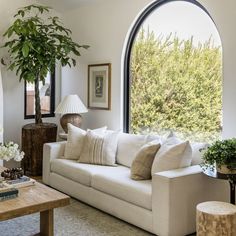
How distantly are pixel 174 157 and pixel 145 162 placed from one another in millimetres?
353

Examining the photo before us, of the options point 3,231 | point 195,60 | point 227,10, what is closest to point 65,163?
point 3,231

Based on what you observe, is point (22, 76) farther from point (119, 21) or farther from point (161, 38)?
point (161, 38)

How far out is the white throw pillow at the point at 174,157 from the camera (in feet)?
11.1

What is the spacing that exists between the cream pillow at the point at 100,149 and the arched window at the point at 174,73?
27.7 inches

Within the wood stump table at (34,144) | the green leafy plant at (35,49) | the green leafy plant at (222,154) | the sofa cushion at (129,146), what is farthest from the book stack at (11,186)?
the green leafy plant at (35,49)

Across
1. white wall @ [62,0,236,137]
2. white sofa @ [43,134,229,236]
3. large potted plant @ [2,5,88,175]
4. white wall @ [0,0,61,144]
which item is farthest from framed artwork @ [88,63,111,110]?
white sofa @ [43,134,229,236]

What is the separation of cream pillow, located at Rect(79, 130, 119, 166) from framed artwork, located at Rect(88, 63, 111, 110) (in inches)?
37.9

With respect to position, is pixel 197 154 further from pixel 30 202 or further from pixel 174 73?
pixel 30 202

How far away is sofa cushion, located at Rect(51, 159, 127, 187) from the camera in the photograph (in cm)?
403

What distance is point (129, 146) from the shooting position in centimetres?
430

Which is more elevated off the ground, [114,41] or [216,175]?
[114,41]

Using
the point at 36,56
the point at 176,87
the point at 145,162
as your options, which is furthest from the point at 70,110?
the point at 145,162

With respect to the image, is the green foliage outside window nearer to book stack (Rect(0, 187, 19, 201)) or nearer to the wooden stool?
the wooden stool

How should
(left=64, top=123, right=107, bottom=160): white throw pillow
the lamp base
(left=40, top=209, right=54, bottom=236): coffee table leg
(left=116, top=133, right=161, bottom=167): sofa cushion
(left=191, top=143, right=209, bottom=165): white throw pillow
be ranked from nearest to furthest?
1. (left=40, top=209, right=54, bottom=236): coffee table leg
2. (left=191, top=143, right=209, bottom=165): white throw pillow
3. (left=116, top=133, right=161, bottom=167): sofa cushion
4. (left=64, top=123, right=107, bottom=160): white throw pillow
5. the lamp base
